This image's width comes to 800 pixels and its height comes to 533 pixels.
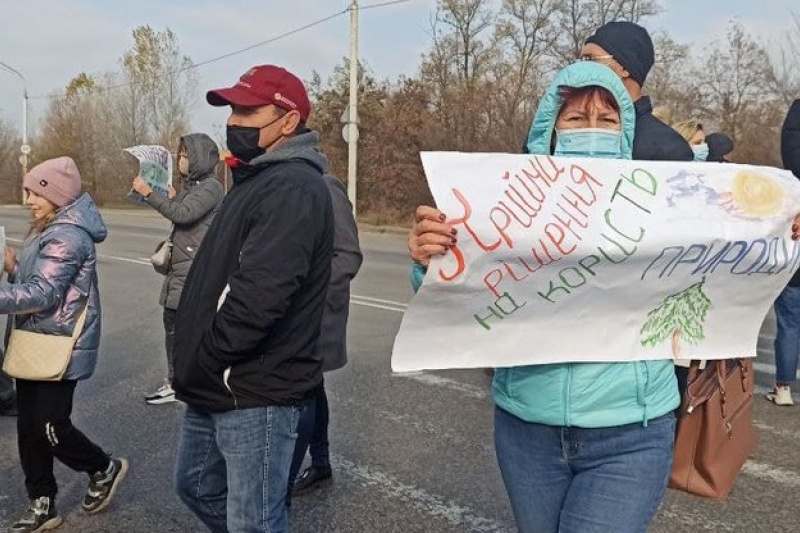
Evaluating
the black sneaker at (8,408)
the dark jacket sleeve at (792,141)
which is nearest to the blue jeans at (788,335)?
the dark jacket sleeve at (792,141)

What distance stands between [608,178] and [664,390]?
24.5 inches

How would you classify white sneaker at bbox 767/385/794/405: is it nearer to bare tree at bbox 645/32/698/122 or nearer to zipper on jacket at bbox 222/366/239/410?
zipper on jacket at bbox 222/366/239/410

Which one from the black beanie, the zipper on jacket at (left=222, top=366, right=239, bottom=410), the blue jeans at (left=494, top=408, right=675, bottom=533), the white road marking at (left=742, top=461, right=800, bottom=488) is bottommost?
the white road marking at (left=742, top=461, right=800, bottom=488)

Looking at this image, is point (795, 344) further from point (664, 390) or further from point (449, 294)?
point (449, 294)

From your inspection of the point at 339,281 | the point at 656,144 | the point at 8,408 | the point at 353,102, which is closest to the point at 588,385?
the point at 656,144

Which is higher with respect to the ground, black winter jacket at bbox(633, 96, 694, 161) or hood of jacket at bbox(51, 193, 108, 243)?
black winter jacket at bbox(633, 96, 694, 161)

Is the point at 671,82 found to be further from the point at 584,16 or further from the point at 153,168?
the point at 153,168

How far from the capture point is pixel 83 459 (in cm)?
377

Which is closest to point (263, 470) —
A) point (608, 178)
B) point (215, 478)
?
Result: point (215, 478)

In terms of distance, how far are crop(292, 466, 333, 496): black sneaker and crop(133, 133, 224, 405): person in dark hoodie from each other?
1.43 metres

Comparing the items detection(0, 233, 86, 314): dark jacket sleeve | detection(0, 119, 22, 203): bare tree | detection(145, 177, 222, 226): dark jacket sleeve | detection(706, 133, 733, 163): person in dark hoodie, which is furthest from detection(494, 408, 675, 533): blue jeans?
detection(0, 119, 22, 203): bare tree

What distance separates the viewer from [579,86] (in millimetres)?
2297

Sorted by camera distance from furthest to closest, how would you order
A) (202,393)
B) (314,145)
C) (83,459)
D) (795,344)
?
1. (795,344)
2. (83,459)
3. (314,145)
4. (202,393)

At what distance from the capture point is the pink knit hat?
3.67m
